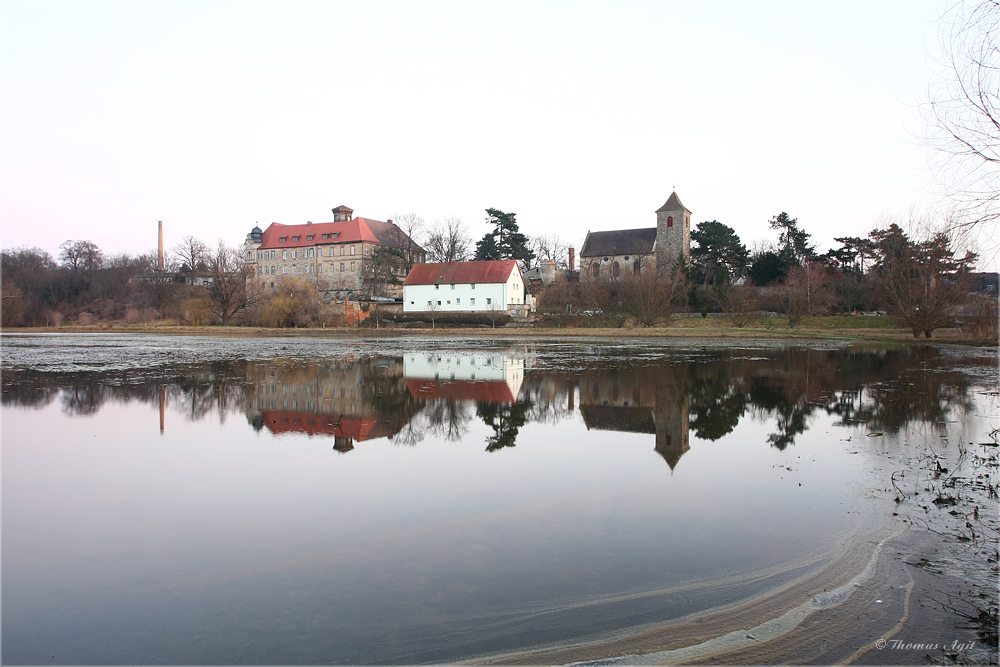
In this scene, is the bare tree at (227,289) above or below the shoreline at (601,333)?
above

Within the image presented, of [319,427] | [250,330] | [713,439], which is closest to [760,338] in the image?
[713,439]

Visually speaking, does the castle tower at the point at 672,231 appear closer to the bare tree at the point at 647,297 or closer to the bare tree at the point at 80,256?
the bare tree at the point at 647,297

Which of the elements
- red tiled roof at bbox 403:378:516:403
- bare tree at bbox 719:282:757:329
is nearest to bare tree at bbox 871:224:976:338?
bare tree at bbox 719:282:757:329

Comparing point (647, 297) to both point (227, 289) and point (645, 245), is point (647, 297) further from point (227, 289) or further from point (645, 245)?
point (227, 289)

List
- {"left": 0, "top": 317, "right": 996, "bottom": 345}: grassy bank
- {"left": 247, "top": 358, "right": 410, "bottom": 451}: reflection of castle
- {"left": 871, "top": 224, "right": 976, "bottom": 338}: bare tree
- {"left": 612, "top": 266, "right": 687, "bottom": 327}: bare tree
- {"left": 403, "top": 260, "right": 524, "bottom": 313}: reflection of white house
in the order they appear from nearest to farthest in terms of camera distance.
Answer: {"left": 247, "top": 358, "right": 410, "bottom": 451}: reflection of castle → {"left": 871, "top": 224, "right": 976, "bottom": 338}: bare tree → {"left": 0, "top": 317, "right": 996, "bottom": 345}: grassy bank → {"left": 612, "top": 266, "right": 687, "bottom": 327}: bare tree → {"left": 403, "top": 260, "right": 524, "bottom": 313}: reflection of white house

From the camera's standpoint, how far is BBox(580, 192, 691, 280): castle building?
243 feet

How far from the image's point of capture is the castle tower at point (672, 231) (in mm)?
74125

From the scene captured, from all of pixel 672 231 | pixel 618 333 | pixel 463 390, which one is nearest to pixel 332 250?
pixel 672 231

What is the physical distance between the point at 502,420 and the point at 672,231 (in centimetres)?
6908

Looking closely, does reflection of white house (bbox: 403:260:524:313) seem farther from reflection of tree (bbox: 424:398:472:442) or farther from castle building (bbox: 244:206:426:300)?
reflection of tree (bbox: 424:398:472:442)

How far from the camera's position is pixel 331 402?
13.3 m

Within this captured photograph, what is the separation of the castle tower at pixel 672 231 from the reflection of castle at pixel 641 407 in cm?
5911

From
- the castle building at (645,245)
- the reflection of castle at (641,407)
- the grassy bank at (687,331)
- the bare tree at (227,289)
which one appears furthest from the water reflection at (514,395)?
the castle building at (645,245)

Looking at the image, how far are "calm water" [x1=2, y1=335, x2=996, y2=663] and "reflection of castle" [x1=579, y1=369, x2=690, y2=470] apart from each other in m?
0.10
